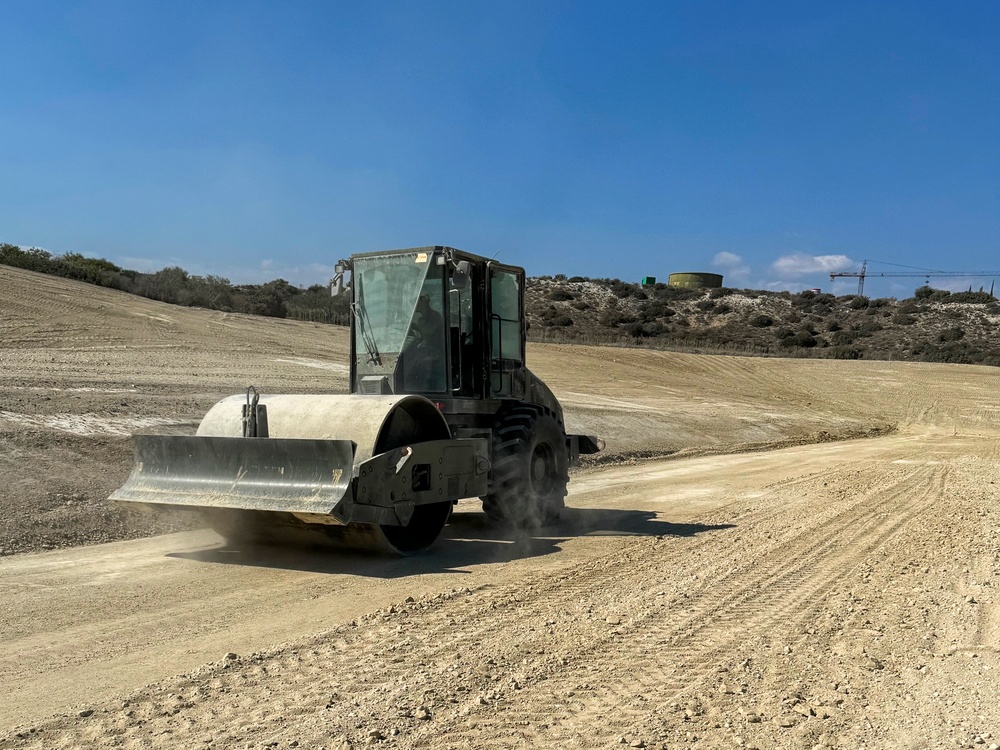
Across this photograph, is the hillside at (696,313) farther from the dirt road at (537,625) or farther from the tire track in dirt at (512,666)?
the tire track in dirt at (512,666)

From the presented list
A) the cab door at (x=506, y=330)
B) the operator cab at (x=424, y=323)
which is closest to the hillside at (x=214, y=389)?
the operator cab at (x=424, y=323)

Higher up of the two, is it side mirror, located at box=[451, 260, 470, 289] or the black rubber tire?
side mirror, located at box=[451, 260, 470, 289]

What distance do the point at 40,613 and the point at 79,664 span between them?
4.24 ft

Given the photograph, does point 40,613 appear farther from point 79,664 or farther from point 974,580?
point 974,580

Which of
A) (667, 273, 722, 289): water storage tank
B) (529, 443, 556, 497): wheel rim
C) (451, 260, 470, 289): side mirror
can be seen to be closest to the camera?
(451, 260, 470, 289): side mirror

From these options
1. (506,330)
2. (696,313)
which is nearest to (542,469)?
(506,330)

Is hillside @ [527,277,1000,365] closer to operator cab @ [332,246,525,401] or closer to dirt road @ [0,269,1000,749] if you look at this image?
dirt road @ [0,269,1000,749]

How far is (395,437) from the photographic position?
26.3 ft

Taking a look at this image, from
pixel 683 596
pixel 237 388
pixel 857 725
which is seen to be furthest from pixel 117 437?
pixel 857 725

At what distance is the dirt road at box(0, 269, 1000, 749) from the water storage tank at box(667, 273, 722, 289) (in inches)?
2454

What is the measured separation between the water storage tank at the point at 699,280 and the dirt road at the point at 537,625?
204ft

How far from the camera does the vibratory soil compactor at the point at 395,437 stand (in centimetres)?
754

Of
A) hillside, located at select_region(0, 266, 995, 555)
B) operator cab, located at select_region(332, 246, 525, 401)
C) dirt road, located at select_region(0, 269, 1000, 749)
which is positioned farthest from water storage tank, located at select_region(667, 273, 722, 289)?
operator cab, located at select_region(332, 246, 525, 401)

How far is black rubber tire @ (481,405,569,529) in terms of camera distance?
9.50 metres
